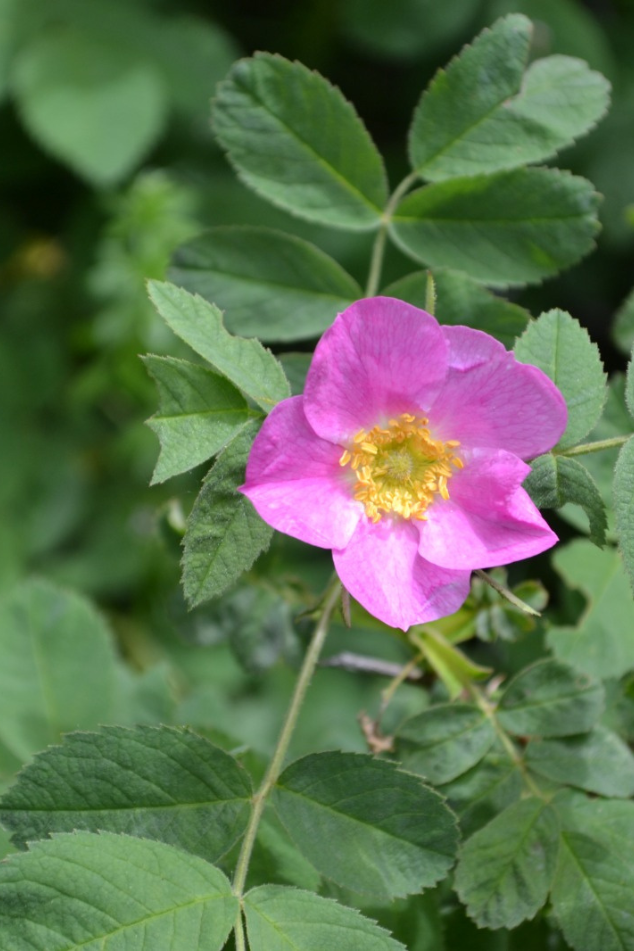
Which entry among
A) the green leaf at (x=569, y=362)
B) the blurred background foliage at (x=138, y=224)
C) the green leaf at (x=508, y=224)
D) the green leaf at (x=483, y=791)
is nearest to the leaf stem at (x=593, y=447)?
the green leaf at (x=569, y=362)

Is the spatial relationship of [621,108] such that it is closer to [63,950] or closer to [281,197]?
[281,197]

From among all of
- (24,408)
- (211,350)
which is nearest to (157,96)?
Answer: (24,408)

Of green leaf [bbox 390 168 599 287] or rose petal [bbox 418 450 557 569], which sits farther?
green leaf [bbox 390 168 599 287]

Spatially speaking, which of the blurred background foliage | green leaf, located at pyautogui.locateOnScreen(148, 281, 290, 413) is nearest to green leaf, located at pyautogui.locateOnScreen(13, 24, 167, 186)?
the blurred background foliage

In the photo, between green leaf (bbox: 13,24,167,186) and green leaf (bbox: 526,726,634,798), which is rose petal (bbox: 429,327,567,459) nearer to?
green leaf (bbox: 526,726,634,798)

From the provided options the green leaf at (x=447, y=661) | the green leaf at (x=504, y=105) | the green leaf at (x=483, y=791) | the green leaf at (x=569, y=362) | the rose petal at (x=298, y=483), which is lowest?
the green leaf at (x=483, y=791)

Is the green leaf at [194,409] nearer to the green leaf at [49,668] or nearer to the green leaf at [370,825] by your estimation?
the green leaf at [370,825]
